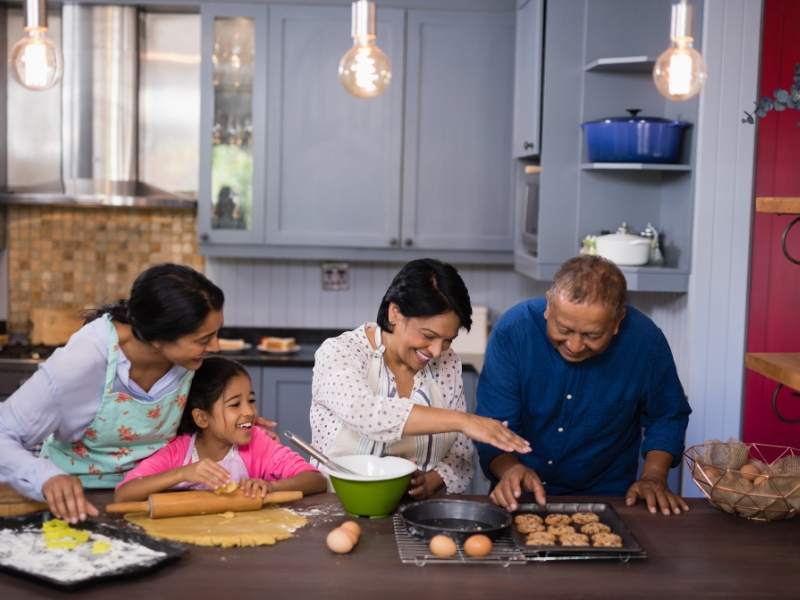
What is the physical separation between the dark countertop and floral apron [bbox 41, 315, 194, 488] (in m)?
2.21

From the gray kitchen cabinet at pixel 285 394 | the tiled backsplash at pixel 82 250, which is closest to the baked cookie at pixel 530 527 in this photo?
the gray kitchen cabinet at pixel 285 394

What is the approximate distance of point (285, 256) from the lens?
496cm

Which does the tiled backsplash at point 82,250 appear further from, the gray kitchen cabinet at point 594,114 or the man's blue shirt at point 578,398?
the man's blue shirt at point 578,398

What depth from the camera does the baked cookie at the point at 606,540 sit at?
2.11 m

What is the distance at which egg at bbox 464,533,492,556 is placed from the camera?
2.06m

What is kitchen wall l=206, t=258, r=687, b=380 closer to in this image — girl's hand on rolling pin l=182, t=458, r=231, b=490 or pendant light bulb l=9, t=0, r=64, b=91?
pendant light bulb l=9, t=0, r=64, b=91

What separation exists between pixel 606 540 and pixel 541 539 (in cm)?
13

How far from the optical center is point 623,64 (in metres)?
4.04

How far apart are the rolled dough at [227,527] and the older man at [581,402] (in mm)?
615

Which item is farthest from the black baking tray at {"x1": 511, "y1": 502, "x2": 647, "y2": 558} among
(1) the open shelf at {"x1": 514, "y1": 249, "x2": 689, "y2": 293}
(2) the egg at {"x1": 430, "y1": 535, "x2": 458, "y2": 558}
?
(1) the open shelf at {"x1": 514, "y1": 249, "x2": 689, "y2": 293}

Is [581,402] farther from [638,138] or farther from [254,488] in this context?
[638,138]

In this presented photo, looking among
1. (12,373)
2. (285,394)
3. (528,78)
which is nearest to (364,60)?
(528,78)

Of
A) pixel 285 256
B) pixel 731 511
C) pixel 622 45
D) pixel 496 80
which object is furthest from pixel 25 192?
pixel 731 511

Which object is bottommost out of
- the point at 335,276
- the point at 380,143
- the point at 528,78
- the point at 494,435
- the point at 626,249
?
the point at 494,435
